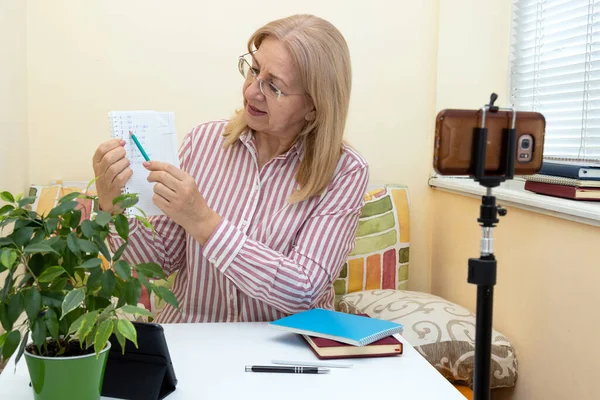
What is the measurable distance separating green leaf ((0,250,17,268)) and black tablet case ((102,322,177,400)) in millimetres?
239

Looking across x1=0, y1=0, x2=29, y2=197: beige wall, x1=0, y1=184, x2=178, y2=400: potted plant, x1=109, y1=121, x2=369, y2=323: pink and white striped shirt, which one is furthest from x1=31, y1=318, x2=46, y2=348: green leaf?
x1=0, y1=0, x2=29, y2=197: beige wall

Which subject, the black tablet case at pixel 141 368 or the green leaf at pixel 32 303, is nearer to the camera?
the green leaf at pixel 32 303

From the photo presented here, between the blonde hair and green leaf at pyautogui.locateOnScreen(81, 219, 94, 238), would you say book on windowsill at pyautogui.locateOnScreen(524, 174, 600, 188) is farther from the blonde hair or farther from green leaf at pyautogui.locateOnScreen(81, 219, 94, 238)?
green leaf at pyautogui.locateOnScreen(81, 219, 94, 238)

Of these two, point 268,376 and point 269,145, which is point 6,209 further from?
point 269,145

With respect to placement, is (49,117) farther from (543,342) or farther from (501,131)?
(501,131)

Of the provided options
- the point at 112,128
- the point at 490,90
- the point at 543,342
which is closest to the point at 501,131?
the point at 112,128

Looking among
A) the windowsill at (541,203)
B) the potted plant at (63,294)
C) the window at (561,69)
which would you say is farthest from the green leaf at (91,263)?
the window at (561,69)

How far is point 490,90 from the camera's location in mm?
2467

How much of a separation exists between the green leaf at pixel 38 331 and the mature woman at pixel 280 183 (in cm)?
63

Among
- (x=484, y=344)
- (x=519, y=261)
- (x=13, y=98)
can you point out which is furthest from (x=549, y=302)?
(x=13, y=98)

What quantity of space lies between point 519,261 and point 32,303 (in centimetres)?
143

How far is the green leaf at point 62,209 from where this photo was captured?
81 centimetres

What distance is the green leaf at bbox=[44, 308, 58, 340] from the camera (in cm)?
78

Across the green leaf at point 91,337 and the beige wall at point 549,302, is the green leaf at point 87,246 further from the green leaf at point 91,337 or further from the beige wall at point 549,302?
the beige wall at point 549,302
